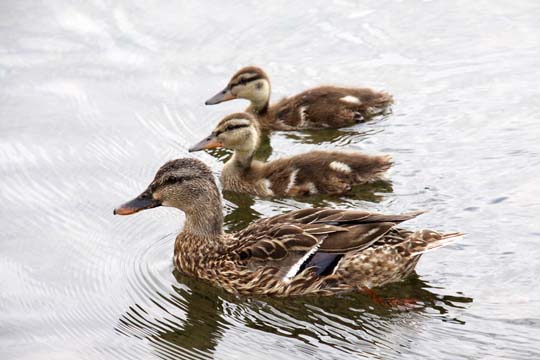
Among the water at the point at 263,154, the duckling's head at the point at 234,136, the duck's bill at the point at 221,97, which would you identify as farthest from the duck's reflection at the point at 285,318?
the duck's bill at the point at 221,97

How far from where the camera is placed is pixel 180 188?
19.2 ft

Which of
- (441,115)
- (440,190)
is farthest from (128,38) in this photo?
(440,190)

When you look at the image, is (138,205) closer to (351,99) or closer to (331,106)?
(331,106)

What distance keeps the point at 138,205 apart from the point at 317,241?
1021 millimetres

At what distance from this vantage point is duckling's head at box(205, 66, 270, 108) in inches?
307

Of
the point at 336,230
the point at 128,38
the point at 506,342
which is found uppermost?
the point at 128,38

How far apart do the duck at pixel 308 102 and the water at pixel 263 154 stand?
100 millimetres

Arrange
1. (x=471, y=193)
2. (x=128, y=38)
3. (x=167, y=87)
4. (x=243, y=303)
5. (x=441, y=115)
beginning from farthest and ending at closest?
(x=128, y=38), (x=167, y=87), (x=441, y=115), (x=471, y=193), (x=243, y=303)

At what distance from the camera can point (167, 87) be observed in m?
8.09

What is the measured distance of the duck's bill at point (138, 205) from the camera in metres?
5.76

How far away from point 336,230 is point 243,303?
60cm

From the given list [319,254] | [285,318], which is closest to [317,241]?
[319,254]

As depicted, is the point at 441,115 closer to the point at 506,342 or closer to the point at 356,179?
the point at 356,179

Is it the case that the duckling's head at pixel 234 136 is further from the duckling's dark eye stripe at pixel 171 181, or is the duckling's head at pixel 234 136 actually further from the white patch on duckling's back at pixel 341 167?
the duckling's dark eye stripe at pixel 171 181
